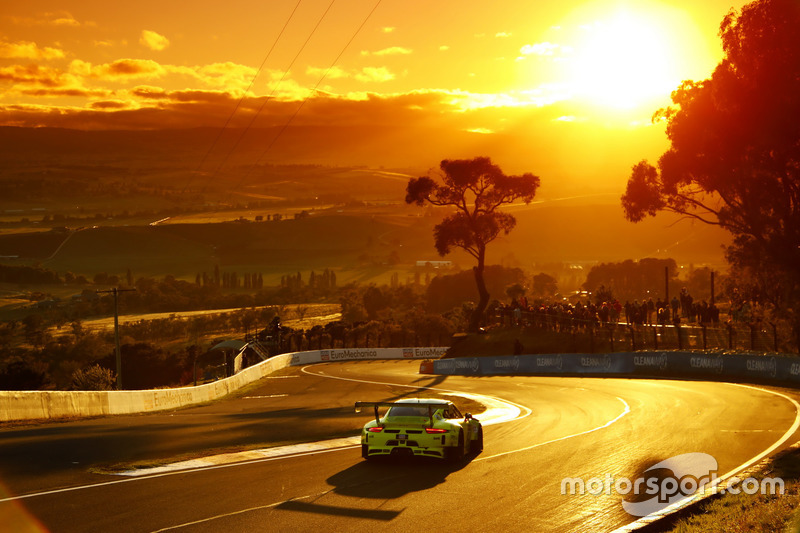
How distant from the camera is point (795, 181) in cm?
4172

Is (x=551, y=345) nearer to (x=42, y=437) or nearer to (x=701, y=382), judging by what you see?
(x=701, y=382)

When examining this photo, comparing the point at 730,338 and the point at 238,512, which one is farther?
the point at 730,338

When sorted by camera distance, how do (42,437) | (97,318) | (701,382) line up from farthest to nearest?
(97,318) → (701,382) → (42,437)

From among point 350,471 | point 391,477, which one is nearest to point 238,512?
point 391,477

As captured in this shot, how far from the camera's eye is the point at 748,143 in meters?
37.9

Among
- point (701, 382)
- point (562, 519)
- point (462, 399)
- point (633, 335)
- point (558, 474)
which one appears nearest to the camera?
point (562, 519)

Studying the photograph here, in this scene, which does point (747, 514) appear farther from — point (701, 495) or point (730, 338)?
point (730, 338)

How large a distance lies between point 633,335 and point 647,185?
9082 mm

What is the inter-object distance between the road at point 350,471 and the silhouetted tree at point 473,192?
4236 centimetres

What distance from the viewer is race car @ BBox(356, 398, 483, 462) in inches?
658

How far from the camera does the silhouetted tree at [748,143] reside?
117 ft

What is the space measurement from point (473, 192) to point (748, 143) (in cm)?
3527

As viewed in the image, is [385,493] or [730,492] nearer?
[730,492]

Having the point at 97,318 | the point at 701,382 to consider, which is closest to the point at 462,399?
the point at 701,382
